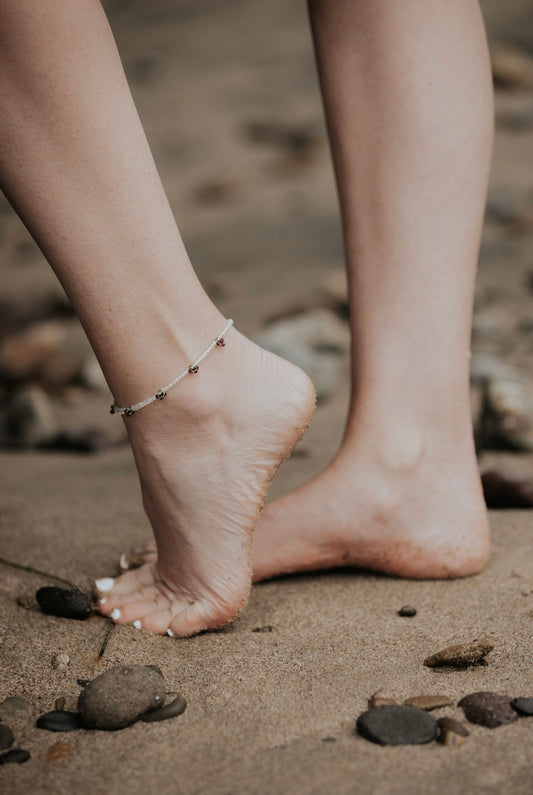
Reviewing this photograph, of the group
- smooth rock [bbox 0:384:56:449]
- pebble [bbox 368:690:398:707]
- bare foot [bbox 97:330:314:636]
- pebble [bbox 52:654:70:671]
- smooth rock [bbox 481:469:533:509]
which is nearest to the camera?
pebble [bbox 368:690:398:707]

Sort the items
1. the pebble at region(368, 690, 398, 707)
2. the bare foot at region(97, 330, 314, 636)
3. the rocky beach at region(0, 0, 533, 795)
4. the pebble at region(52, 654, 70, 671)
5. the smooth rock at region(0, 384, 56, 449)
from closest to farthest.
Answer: the rocky beach at region(0, 0, 533, 795) → the pebble at region(368, 690, 398, 707) → the pebble at region(52, 654, 70, 671) → the bare foot at region(97, 330, 314, 636) → the smooth rock at region(0, 384, 56, 449)

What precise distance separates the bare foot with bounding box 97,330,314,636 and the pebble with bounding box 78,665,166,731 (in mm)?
202

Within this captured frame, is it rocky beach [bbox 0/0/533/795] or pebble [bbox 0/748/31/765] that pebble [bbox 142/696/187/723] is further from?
pebble [bbox 0/748/31/765]

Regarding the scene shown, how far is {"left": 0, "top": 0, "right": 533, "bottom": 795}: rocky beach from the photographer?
2.90 ft

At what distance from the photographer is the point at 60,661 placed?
112cm

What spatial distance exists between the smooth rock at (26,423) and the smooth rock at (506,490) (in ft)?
4.48

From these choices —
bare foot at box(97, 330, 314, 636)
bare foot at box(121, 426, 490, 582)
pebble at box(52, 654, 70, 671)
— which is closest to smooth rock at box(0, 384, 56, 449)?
bare foot at box(121, 426, 490, 582)

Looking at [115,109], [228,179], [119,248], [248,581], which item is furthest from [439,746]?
[228,179]

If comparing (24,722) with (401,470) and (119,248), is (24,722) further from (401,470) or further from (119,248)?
(401,470)

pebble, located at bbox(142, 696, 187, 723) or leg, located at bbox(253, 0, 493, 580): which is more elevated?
leg, located at bbox(253, 0, 493, 580)

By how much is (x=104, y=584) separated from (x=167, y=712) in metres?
0.37

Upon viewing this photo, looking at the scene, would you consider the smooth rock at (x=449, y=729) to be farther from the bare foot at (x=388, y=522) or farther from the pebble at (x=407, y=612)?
the bare foot at (x=388, y=522)

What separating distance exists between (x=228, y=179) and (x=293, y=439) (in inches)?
166

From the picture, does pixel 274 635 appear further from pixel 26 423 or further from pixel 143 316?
pixel 26 423
